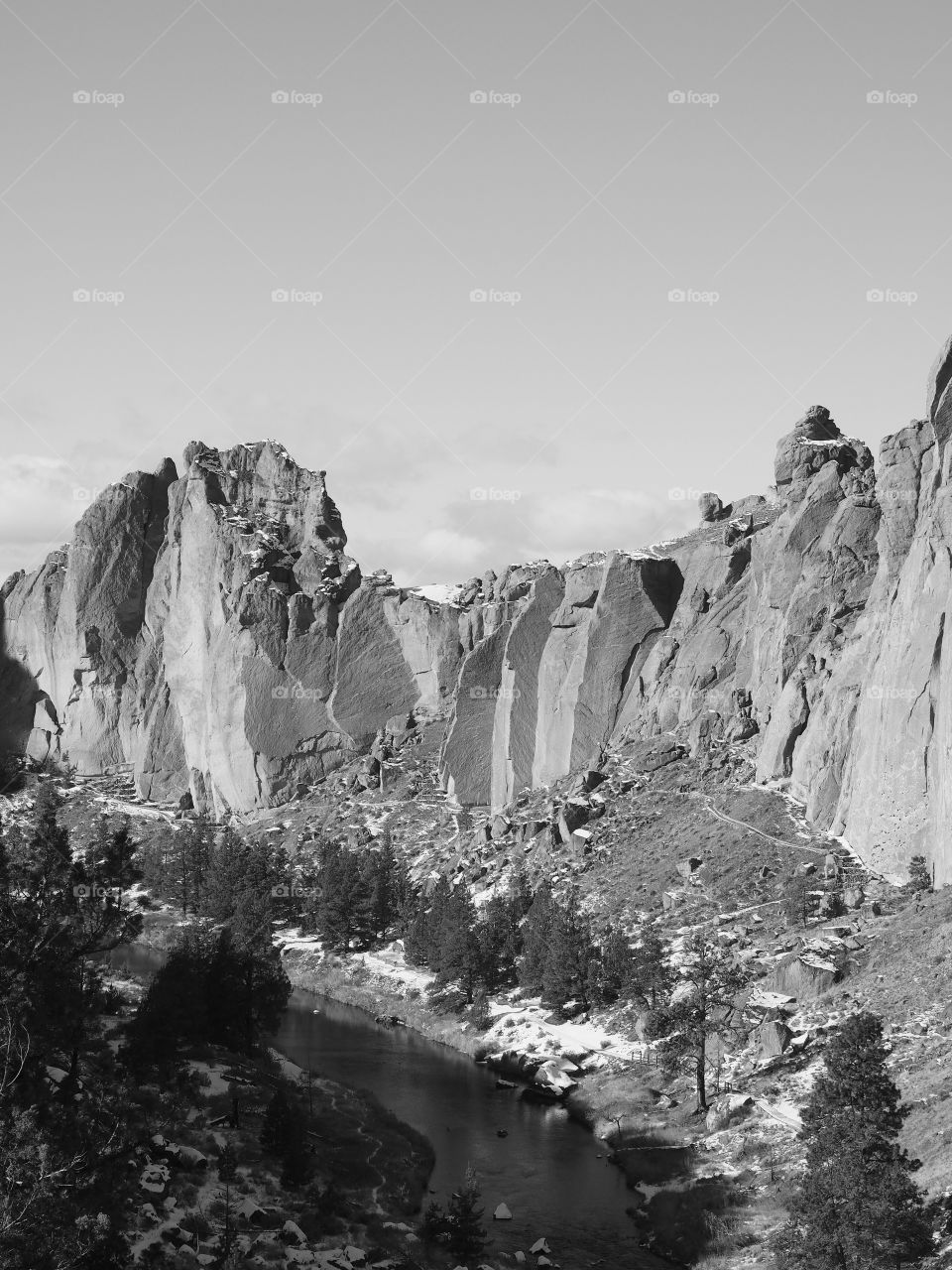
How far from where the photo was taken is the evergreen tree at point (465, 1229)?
Result: 4834 centimetres

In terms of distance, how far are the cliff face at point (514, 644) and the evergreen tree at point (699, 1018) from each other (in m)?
16.5

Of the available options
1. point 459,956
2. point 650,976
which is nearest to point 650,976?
point 650,976

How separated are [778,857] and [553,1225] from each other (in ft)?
142

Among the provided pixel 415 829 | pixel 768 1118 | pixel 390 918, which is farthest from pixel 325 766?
pixel 768 1118

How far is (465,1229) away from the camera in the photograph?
48656 mm

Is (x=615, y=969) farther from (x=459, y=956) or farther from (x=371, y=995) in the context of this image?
(x=371, y=995)

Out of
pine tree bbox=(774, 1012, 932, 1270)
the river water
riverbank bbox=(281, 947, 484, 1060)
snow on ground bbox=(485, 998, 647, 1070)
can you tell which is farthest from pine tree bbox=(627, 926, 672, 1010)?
pine tree bbox=(774, 1012, 932, 1270)

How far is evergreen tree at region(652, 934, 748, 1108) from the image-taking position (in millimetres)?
65625

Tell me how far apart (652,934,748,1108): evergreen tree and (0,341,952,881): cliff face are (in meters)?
16.5

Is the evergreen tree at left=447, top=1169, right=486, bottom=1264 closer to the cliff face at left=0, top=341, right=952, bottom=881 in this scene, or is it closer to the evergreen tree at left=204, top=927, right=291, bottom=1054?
the evergreen tree at left=204, top=927, right=291, bottom=1054

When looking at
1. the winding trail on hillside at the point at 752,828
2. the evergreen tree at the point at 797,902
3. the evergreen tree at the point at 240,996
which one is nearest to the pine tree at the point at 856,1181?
the evergreen tree at the point at 240,996

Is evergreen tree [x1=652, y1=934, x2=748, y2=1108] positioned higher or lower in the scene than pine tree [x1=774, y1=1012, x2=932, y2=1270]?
higher

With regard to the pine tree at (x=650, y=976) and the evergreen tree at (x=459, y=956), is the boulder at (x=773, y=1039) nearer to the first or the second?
the pine tree at (x=650, y=976)

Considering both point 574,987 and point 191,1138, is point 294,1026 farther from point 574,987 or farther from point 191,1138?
point 191,1138
